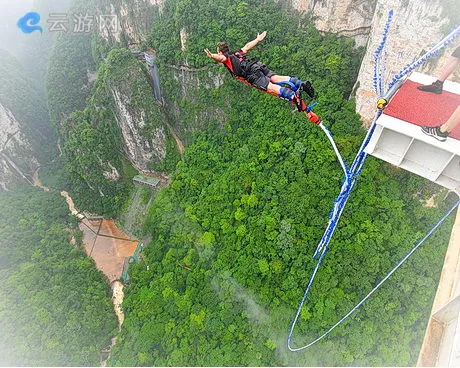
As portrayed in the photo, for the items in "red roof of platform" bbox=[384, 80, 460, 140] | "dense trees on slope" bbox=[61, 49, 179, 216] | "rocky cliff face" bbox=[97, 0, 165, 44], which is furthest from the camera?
"rocky cliff face" bbox=[97, 0, 165, 44]

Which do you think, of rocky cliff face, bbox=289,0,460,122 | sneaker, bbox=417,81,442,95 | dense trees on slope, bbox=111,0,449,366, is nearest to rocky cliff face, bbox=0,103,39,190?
dense trees on slope, bbox=111,0,449,366

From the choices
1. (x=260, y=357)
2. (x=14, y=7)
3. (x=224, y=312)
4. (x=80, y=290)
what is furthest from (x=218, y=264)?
(x=14, y=7)

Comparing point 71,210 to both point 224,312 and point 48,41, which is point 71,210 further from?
point 48,41

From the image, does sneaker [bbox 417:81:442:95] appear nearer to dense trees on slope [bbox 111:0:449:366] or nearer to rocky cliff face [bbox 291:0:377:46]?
dense trees on slope [bbox 111:0:449:366]

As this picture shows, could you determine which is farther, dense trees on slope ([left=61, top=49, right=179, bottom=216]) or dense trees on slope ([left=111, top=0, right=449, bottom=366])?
dense trees on slope ([left=61, top=49, right=179, bottom=216])

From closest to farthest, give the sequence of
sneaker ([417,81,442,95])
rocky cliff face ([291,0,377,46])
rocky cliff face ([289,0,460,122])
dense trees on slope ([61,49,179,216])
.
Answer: sneaker ([417,81,442,95]), rocky cliff face ([289,0,460,122]), rocky cliff face ([291,0,377,46]), dense trees on slope ([61,49,179,216])

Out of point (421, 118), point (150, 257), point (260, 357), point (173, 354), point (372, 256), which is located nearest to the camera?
point (421, 118)

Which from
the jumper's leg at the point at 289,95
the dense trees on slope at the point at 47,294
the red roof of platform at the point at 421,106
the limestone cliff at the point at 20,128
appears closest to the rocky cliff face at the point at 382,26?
the red roof of platform at the point at 421,106
